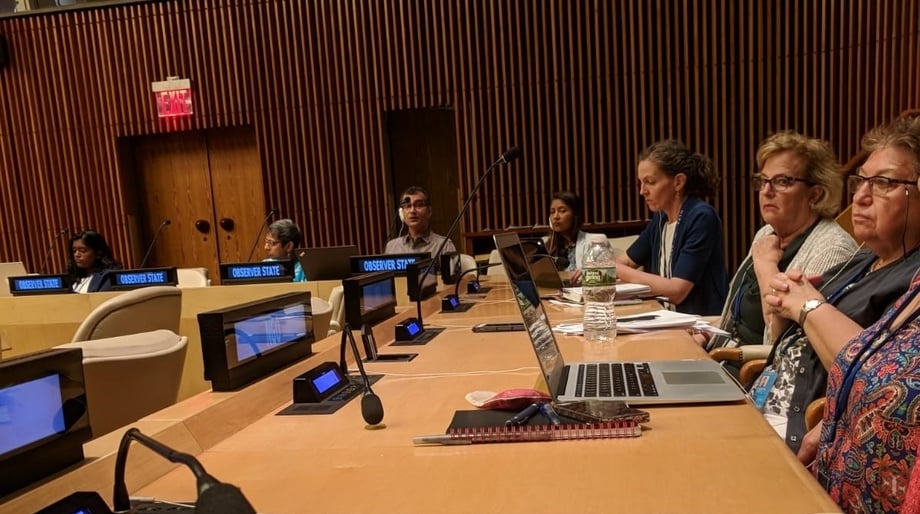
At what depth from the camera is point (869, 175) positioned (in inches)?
54.8

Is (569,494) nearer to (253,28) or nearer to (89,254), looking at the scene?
(89,254)

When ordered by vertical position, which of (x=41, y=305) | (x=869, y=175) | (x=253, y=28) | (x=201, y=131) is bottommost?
(x=41, y=305)

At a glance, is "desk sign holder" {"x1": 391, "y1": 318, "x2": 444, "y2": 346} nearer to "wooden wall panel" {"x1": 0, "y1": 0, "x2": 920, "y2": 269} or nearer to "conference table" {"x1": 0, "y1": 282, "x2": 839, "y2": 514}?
"conference table" {"x1": 0, "y1": 282, "x2": 839, "y2": 514}

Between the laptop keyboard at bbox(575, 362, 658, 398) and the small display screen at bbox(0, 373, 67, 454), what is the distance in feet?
2.85

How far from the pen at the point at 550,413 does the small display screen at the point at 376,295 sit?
0.92 meters

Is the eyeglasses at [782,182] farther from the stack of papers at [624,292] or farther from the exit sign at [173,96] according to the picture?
the exit sign at [173,96]

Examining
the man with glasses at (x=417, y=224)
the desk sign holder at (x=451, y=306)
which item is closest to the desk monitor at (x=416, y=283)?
the desk sign holder at (x=451, y=306)

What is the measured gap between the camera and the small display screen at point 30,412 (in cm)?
77

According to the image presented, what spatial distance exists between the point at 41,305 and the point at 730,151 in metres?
5.49

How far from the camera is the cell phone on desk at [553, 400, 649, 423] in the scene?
1.03 meters

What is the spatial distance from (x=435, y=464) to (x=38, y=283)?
4183mm

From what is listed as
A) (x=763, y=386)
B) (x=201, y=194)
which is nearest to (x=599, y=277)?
(x=763, y=386)

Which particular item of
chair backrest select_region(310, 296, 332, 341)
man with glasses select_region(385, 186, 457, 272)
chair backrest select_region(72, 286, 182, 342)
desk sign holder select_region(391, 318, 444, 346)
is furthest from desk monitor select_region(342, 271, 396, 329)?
man with glasses select_region(385, 186, 457, 272)

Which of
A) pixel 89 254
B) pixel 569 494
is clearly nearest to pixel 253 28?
pixel 89 254
